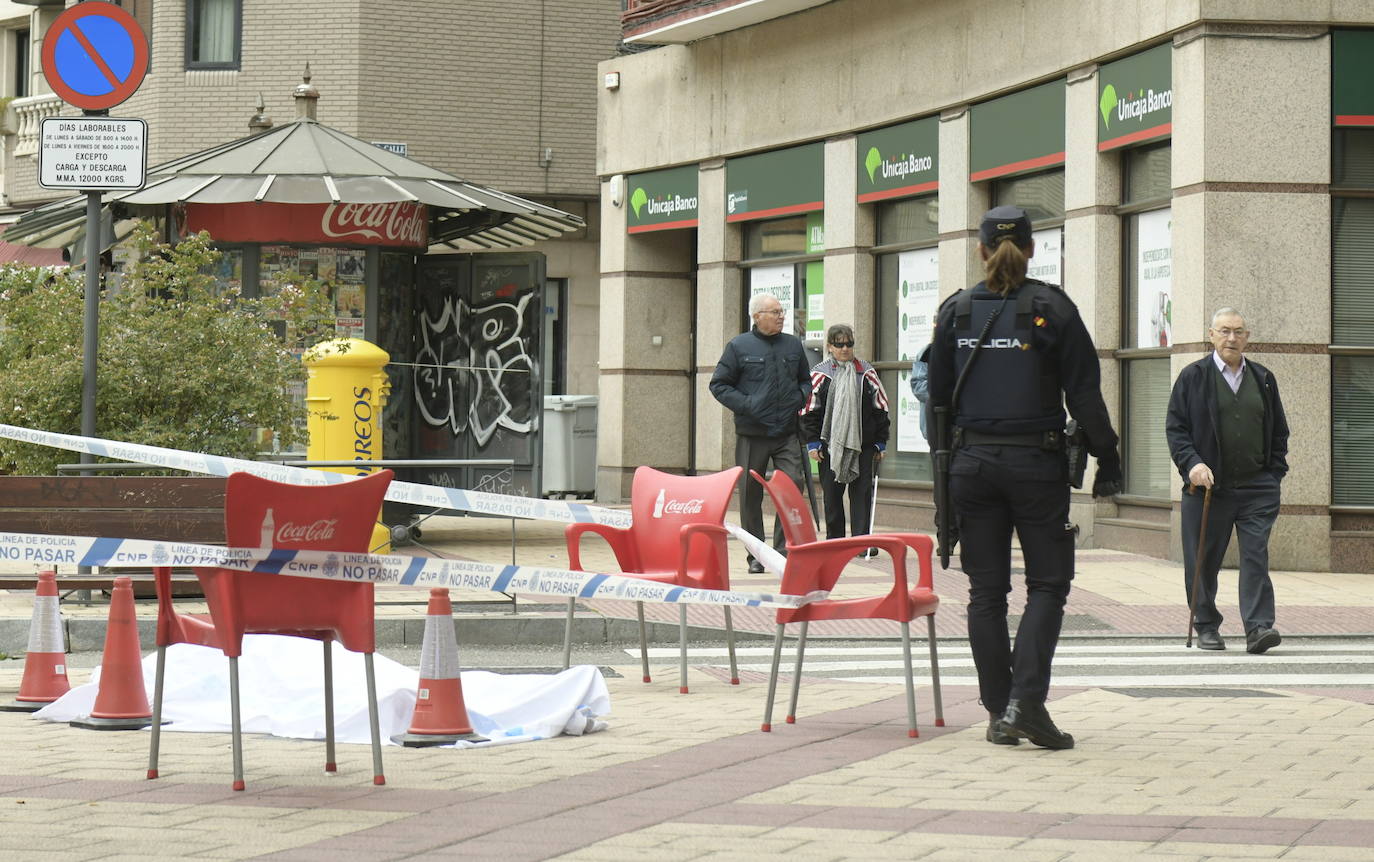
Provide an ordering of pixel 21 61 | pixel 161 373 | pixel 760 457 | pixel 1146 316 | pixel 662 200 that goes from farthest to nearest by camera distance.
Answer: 1. pixel 21 61
2. pixel 662 200
3. pixel 1146 316
4. pixel 760 457
5. pixel 161 373

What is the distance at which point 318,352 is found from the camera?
1501cm

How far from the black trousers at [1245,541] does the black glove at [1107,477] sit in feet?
12.1

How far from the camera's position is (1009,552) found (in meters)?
7.56

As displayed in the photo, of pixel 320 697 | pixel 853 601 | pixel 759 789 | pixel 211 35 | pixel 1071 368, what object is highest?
pixel 211 35

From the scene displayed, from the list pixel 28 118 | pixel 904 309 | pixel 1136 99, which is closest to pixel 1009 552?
pixel 1136 99

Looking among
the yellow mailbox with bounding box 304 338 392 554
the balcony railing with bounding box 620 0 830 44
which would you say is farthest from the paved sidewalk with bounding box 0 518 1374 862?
the balcony railing with bounding box 620 0 830 44

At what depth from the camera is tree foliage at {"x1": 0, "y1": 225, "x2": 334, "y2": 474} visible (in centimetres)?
1307

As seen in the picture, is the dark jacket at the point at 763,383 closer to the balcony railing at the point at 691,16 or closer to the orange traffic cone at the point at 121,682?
the orange traffic cone at the point at 121,682

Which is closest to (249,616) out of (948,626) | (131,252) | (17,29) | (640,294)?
(948,626)

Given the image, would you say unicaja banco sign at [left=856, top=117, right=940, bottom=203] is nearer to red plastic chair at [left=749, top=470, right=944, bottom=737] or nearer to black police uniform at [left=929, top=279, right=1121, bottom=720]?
red plastic chair at [left=749, top=470, right=944, bottom=737]

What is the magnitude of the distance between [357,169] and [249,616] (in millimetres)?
11596

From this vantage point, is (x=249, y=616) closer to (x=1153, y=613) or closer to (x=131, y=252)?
(x=1153, y=613)

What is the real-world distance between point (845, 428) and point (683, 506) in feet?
19.5

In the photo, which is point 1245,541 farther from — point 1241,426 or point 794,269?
point 794,269
